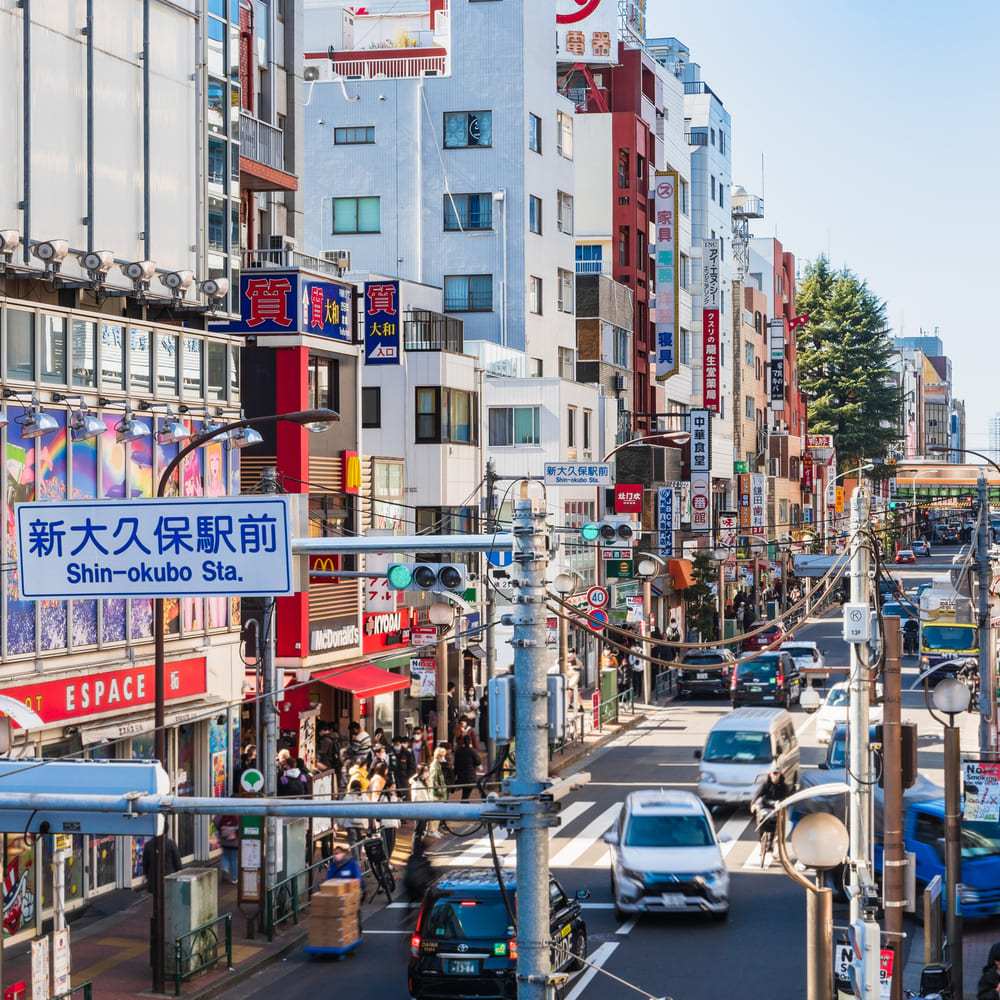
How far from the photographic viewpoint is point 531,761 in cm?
1056

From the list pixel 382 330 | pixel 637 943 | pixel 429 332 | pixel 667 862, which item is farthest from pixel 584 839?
pixel 429 332

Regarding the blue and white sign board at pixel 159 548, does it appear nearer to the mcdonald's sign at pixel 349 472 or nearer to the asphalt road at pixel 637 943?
the asphalt road at pixel 637 943

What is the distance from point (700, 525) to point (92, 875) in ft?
164

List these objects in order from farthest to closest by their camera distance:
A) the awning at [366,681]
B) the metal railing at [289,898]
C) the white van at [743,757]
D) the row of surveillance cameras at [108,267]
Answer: the awning at [366,681], the white van at [743,757], the row of surveillance cameras at [108,267], the metal railing at [289,898]

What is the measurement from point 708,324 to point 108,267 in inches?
2248

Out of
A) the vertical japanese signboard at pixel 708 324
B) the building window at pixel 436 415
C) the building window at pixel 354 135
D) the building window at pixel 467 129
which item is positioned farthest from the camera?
the vertical japanese signboard at pixel 708 324

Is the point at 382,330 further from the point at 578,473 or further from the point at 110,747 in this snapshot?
the point at 110,747

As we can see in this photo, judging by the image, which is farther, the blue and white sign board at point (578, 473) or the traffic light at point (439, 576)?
the blue and white sign board at point (578, 473)

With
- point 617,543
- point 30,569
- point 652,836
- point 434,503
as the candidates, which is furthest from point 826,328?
point 30,569

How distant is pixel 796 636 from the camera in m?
74.4

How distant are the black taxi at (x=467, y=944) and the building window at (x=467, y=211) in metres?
40.0

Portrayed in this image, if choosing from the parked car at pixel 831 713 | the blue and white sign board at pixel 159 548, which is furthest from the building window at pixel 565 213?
the blue and white sign board at pixel 159 548

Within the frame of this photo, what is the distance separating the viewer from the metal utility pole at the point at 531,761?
10.4 meters

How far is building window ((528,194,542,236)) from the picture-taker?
57000 millimetres
